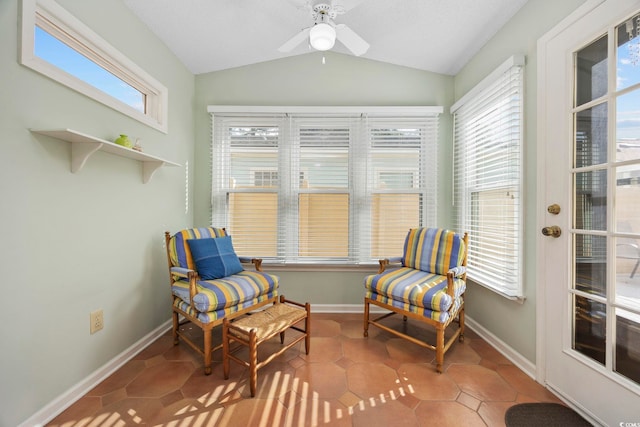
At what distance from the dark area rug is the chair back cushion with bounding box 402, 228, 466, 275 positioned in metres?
0.96

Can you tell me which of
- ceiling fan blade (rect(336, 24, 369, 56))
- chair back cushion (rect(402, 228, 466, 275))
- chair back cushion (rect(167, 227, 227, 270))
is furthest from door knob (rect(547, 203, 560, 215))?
chair back cushion (rect(167, 227, 227, 270))

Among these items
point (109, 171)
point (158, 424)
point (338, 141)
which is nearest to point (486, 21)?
point (338, 141)

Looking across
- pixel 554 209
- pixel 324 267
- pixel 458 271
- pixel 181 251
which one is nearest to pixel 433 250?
pixel 458 271

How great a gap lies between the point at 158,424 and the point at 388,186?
2599 mm

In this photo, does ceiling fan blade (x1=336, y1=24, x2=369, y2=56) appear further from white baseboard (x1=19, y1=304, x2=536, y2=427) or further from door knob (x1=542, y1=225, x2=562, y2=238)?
white baseboard (x1=19, y1=304, x2=536, y2=427)

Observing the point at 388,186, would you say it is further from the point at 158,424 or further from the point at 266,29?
the point at 158,424

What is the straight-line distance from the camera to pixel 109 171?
1713 mm

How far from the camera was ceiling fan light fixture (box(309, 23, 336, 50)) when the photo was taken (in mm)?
1533

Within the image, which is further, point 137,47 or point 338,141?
point 338,141

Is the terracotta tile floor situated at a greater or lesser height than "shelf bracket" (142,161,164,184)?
lesser

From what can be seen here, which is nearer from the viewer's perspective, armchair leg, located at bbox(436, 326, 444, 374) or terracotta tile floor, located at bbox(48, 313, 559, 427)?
terracotta tile floor, located at bbox(48, 313, 559, 427)

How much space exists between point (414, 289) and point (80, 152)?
2.36 meters

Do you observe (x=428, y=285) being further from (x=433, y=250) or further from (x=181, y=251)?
(x=181, y=251)

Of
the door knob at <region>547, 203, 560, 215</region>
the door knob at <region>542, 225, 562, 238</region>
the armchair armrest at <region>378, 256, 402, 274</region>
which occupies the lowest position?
the armchair armrest at <region>378, 256, 402, 274</region>
